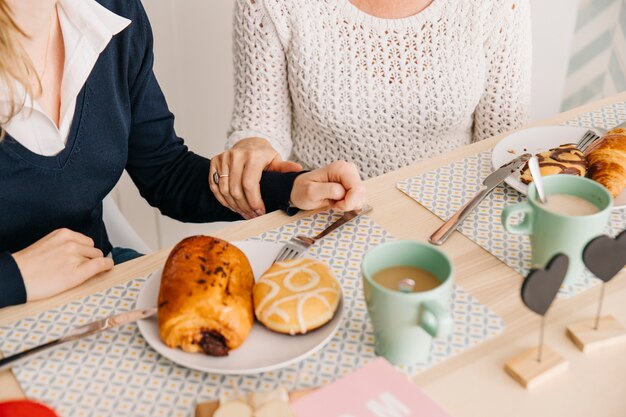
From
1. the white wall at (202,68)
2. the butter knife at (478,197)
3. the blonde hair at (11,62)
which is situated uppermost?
the blonde hair at (11,62)

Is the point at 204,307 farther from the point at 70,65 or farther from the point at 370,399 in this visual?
the point at 70,65

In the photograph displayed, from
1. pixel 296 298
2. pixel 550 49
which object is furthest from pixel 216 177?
pixel 550 49

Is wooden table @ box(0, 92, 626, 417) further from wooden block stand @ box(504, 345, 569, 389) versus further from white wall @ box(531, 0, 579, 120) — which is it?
white wall @ box(531, 0, 579, 120)

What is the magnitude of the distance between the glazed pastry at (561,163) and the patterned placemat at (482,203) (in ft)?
0.15

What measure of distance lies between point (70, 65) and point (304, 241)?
0.44 metres

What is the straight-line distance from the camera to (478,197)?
3.08 ft

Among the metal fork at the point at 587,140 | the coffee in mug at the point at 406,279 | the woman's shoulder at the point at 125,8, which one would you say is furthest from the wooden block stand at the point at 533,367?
the woman's shoulder at the point at 125,8

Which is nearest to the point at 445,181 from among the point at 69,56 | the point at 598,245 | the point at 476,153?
the point at 476,153

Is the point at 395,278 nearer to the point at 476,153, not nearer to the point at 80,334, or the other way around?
the point at 80,334

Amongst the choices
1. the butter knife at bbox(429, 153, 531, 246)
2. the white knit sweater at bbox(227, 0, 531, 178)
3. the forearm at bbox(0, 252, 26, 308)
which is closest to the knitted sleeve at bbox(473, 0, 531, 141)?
the white knit sweater at bbox(227, 0, 531, 178)

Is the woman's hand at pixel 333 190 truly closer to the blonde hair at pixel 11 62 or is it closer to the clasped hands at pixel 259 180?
the clasped hands at pixel 259 180

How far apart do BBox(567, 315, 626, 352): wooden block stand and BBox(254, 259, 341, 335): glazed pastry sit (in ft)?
0.81

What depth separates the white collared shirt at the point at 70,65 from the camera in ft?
3.15

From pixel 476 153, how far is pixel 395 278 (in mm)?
432
